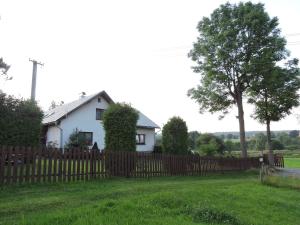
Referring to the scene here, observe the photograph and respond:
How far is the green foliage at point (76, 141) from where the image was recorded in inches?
1109

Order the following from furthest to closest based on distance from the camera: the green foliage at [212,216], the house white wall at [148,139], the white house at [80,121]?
the house white wall at [148,139]
the white house at [80,121]
the green foliage at [212,216]

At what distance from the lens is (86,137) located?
30.5 metres

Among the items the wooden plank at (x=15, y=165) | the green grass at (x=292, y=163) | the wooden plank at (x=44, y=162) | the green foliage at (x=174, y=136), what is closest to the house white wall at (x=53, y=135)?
the green foliage at (x=174, y=136)

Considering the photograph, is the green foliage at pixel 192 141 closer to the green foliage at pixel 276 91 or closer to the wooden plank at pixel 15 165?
the green foliage at pixel 276 91

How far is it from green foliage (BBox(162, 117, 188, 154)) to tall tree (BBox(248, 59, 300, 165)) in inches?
408

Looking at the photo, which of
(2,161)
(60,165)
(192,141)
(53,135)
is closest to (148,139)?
(53,135)

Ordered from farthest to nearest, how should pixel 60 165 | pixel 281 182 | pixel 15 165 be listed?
pixel 281 182 → pixel 60 165 → pixel 15 165

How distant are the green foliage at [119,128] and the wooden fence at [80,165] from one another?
1351 millimetres

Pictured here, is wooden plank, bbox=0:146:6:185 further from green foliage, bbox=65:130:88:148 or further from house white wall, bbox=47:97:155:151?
house white wall, bbox=47:97:155:151

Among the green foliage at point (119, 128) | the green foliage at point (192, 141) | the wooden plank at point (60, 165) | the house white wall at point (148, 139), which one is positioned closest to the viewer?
the wooden plank at point (60, 165)

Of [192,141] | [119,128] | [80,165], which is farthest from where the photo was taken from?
[192,141]

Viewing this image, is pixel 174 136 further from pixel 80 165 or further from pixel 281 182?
pixel 80 165

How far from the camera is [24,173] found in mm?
10844

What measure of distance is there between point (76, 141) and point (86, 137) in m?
2.29
